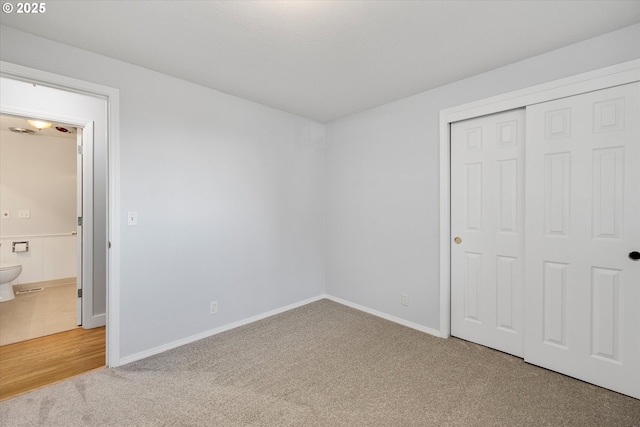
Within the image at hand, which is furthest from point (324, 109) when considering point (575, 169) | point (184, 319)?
point (184, 319)

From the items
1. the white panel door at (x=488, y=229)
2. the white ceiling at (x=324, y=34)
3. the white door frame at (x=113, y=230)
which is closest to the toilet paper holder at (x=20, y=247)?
the white door frame at (x=113, y=230)

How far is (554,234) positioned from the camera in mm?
2191

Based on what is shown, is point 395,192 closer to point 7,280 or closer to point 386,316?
point 386,316

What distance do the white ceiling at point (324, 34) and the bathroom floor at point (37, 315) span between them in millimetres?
2874

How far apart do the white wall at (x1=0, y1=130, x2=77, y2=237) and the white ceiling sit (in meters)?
3.78

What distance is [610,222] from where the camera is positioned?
196 cm

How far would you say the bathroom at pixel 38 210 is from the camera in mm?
4340

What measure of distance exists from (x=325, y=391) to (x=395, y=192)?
2.07m

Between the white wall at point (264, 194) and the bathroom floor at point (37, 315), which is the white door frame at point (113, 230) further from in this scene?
the bathroom floor at point (37, 315)

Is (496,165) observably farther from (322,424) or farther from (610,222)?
(322,424)

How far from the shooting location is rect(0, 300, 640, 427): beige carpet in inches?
67.5

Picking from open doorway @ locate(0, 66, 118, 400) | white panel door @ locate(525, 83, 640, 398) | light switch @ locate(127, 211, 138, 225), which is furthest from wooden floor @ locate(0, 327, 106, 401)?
white panel door @ locate(525, 83, 640, 398)

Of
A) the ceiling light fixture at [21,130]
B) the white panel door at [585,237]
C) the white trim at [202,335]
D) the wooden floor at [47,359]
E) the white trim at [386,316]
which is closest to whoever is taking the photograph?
the white panel door at [585,237]

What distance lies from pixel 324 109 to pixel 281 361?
2723 millimetres
